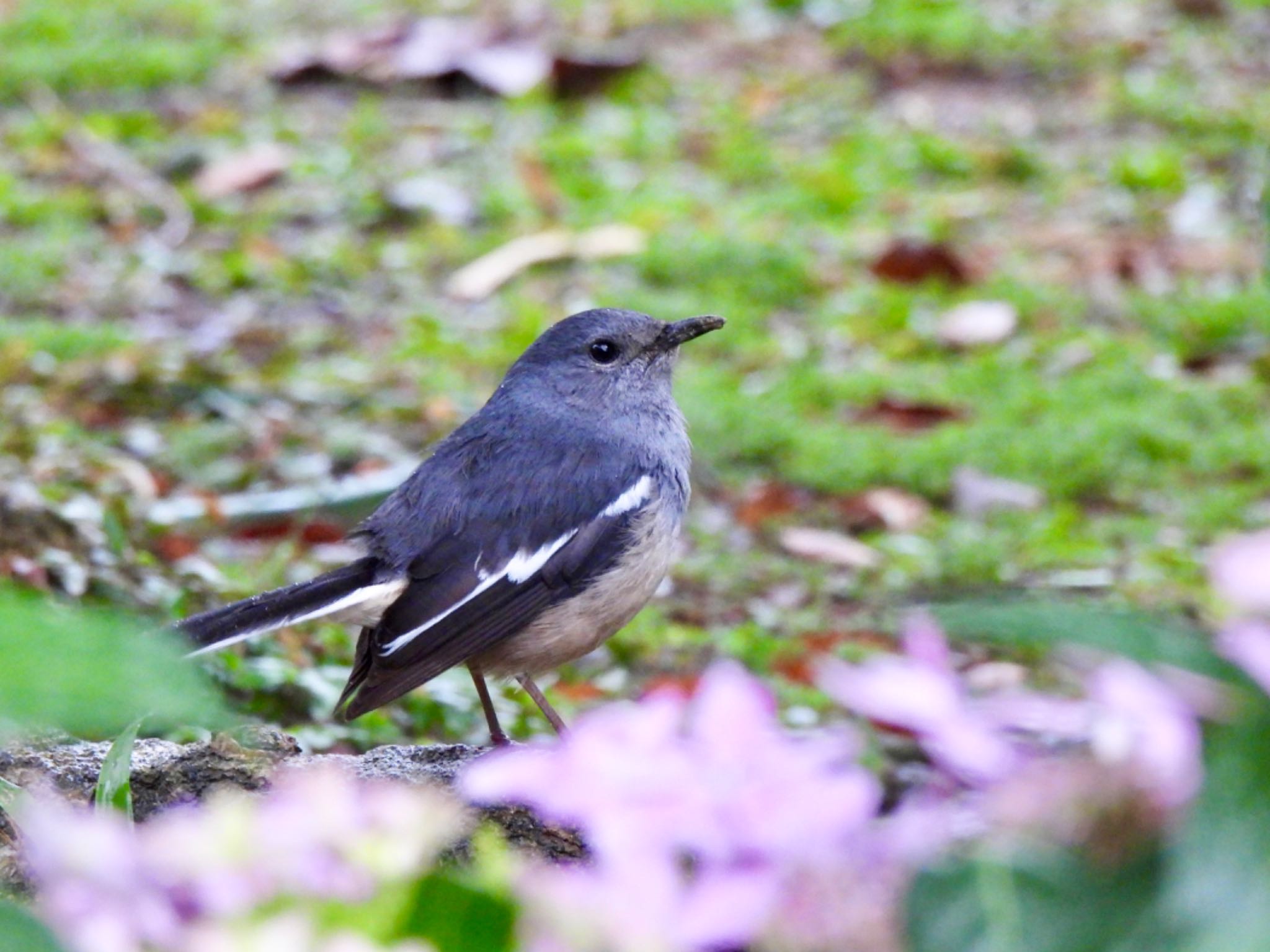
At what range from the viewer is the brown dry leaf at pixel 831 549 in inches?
224

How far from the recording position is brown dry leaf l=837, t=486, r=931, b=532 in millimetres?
5961

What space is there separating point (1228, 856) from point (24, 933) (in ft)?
2.00

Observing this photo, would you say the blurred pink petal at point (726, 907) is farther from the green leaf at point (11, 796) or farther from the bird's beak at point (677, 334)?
the bird's beak at point (677, 334)

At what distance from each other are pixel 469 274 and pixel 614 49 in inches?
111

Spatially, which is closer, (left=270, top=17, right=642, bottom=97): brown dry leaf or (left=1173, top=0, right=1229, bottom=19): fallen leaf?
(left=270, top=17, right=642, bottom=97): brown dry leaf

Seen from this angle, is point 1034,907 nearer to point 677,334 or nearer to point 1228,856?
point 1228,856

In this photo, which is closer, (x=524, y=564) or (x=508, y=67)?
(x=524, y=564)

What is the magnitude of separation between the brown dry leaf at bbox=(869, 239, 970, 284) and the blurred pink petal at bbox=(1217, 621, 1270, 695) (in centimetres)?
677

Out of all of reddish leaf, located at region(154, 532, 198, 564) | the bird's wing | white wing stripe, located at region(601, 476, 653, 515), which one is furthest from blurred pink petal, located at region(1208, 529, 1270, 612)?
reddish leaf, located at region(154, 532, 198, 564)

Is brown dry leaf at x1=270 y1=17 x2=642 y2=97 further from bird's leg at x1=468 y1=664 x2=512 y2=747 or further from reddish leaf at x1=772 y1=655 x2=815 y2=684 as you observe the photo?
bird's leg at x1=468 y1=664 x2=512 y2=747

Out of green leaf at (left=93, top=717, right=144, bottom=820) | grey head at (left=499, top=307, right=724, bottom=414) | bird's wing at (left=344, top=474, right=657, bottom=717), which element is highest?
green leaf at (left=93, top=717, right=144, bottom=820)

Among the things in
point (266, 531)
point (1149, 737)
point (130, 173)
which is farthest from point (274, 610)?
point (130, 173)

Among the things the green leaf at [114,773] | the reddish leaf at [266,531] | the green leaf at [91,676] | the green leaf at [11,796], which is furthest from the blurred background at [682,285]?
the green leaf at [91,676]

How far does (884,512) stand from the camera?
5.98 meters
